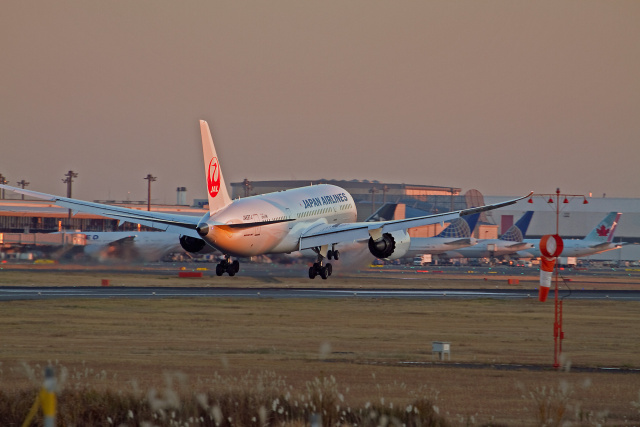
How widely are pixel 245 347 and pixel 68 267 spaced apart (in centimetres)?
5441

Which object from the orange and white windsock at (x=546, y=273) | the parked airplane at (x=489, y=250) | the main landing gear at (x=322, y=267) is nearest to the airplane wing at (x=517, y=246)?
the parked airplane at (x=489, y=250)

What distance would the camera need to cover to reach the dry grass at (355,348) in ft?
73.8

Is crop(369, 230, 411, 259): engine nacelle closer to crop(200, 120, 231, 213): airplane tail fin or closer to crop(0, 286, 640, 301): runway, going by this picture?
crop(0, 286, 640, 301): runway

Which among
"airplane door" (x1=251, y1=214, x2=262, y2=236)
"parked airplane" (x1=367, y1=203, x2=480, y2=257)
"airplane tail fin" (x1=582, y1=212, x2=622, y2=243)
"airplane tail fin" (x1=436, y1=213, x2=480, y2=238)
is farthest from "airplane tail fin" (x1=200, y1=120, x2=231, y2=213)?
"airplane tail fin" (x1=582, y1=212, x2=622, y2=243)

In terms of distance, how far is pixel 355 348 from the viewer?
3566 cm

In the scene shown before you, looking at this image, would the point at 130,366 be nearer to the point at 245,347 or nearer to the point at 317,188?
the point at 245,347

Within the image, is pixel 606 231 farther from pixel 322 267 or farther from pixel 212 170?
pixel 212 170

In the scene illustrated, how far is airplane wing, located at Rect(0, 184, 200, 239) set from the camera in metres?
52.7

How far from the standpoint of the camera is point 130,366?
92.8 ft

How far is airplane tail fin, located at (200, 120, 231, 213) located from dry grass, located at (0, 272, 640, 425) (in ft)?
20.5

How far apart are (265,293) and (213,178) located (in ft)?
47.7

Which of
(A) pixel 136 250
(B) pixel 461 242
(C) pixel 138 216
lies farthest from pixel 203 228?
(B) pixel 461 242

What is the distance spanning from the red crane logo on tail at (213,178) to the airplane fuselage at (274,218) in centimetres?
123

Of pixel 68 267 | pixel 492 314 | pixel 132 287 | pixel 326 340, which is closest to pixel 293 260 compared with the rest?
pixel 132 287
